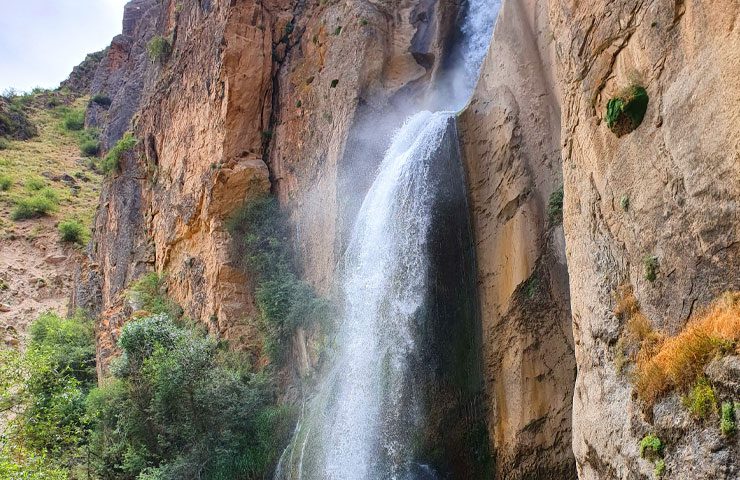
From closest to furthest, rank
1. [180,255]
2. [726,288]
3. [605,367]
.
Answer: [726,288] < [605,367] < [180,255]

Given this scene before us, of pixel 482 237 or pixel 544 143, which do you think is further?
pixel 482 237

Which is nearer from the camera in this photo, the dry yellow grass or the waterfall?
the dry yellow grass

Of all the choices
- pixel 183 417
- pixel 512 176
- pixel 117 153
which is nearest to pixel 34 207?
pixel 117 153

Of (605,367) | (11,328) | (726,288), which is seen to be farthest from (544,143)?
(11,328)

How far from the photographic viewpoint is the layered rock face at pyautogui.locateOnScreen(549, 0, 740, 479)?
6.12 meters

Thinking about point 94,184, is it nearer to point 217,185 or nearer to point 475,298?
point 217,185

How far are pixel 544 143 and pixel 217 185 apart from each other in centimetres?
1352

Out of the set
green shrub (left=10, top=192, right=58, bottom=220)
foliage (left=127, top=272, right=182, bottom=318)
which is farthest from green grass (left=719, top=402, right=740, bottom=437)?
green shrub (left=10, top=192, right=58, bottom=220)

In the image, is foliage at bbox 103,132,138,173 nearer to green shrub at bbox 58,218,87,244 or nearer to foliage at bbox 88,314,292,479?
green shrub at bbox 58,218,87,244

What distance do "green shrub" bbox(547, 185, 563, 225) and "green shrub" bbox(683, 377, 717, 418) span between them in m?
7.19

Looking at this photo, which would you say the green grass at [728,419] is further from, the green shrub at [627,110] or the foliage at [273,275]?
the foliage at [273,275]

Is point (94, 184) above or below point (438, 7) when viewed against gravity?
above

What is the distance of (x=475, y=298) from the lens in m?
14.5

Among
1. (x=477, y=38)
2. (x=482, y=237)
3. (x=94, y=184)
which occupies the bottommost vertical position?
(x=482, y=237)
